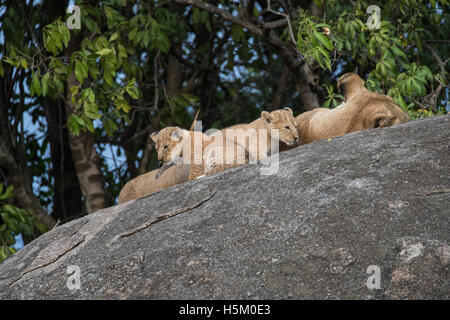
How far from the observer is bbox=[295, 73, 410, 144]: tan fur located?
20.0 ft

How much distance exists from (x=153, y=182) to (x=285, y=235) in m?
2.52

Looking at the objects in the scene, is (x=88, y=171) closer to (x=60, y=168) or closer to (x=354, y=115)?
(x=60, y=168)

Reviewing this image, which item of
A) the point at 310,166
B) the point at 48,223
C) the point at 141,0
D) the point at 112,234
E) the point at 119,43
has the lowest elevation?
the point at 48,223

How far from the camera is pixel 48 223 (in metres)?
10.3

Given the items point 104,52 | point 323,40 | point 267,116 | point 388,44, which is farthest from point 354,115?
point 104,52

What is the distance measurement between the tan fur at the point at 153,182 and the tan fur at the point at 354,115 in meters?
1.16

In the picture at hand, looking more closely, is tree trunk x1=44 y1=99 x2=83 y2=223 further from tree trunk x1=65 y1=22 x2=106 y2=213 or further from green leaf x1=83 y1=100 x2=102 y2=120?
green leaf x1=83 y1=100 x2=102 y2=120

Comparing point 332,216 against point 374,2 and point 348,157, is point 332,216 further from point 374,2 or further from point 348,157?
point 374,2

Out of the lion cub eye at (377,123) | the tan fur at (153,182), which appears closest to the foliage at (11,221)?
the tan fur at (153,182)

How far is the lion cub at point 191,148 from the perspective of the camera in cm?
619

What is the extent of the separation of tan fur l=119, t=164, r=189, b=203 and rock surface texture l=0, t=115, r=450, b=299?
664 mm

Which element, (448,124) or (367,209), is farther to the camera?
(448,124)
